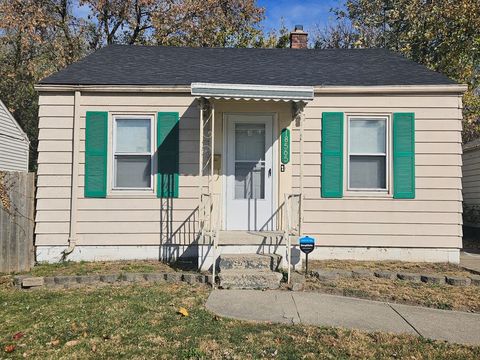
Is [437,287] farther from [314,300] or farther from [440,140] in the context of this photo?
[440,140]

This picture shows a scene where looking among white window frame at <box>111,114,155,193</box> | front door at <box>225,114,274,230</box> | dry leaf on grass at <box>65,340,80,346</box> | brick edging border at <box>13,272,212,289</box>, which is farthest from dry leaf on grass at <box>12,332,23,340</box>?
front door at <box>225,114,274,230</box>

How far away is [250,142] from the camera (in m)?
7.50

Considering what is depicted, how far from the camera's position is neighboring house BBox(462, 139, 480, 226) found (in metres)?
12.5

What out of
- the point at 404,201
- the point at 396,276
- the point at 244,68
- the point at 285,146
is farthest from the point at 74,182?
the point at 404,201

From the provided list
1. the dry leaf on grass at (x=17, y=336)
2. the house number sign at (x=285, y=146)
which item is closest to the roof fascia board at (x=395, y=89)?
the house number sign at (x=285, y=146)

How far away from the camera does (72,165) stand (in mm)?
7293

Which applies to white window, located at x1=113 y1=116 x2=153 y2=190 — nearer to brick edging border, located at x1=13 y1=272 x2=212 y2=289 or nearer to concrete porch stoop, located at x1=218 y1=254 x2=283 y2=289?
brick edging border, located at x1=13 y1=272 x2=212 y2=289

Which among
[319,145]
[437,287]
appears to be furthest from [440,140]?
[437,287]

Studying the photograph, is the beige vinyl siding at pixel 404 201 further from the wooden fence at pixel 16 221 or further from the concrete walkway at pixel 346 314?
the wooden fence at pixel 16 221

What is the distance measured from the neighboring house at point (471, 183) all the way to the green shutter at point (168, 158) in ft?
32.5

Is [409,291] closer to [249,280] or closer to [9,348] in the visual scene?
[249,280]

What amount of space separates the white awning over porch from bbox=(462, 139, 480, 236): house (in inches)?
349

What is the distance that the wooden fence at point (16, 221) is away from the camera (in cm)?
639

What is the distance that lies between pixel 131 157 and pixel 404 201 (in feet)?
16.7
